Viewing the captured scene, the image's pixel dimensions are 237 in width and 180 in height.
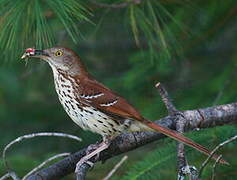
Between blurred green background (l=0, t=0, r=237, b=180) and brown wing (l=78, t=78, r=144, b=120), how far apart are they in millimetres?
351

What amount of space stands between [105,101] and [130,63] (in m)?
1.18

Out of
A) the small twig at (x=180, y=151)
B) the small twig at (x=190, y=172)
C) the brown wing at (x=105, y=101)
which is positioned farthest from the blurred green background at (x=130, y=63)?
the small twig at (x=190, y=172)

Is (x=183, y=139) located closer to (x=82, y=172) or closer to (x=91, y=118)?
(x=82, y=172)

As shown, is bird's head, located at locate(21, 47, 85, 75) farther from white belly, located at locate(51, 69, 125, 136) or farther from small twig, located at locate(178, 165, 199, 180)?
small twig, located at locate(178, 165, 199, 180)

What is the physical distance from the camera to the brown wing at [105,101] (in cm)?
398

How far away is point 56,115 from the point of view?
603 centimetres

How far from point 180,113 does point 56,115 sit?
99.4 inches

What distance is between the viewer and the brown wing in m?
3.98

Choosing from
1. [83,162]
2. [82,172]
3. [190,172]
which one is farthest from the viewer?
[83,162]

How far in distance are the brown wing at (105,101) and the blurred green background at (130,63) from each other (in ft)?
1.15

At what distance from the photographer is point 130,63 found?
5199 millimetres

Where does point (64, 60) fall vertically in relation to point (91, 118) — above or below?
above

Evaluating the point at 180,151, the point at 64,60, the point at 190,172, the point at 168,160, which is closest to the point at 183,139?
the point at 168,160

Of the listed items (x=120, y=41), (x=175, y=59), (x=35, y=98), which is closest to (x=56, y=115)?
(x=35, y=98)
